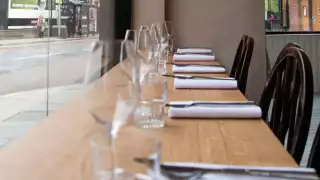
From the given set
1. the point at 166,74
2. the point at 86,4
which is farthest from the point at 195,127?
the point at 86,4

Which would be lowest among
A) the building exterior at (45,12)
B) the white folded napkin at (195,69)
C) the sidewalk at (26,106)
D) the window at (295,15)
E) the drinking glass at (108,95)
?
the sidewalk at (26,106)

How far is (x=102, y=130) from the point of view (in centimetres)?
73

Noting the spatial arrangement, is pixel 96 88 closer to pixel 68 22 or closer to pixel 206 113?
pixel 206 113

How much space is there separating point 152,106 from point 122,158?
0.53 meters

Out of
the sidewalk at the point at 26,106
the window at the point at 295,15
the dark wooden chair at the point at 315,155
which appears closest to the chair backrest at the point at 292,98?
the dark wooden chair at the point at 315,155

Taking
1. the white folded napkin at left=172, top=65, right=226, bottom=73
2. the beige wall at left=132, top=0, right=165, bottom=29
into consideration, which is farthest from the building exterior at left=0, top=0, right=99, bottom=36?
the white folded napkin at left=172, top=65, right=226, bottom=73

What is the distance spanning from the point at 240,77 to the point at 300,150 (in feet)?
4.61

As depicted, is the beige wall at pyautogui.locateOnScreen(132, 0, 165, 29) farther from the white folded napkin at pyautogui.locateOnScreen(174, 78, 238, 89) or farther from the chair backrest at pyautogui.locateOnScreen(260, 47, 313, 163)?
the chair backrest at pyautogui.locateOnScreen(260, 47, 313, 163)

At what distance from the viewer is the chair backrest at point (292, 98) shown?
1105mm

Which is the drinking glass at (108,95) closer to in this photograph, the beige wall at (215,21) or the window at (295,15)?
the beige wall at (215,21)

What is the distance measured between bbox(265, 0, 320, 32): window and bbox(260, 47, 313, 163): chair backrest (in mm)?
6081

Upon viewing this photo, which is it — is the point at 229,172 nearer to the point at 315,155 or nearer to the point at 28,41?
the point at 315,155

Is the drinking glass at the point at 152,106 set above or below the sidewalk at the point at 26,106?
above

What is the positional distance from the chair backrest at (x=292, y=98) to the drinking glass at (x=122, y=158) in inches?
22.1
